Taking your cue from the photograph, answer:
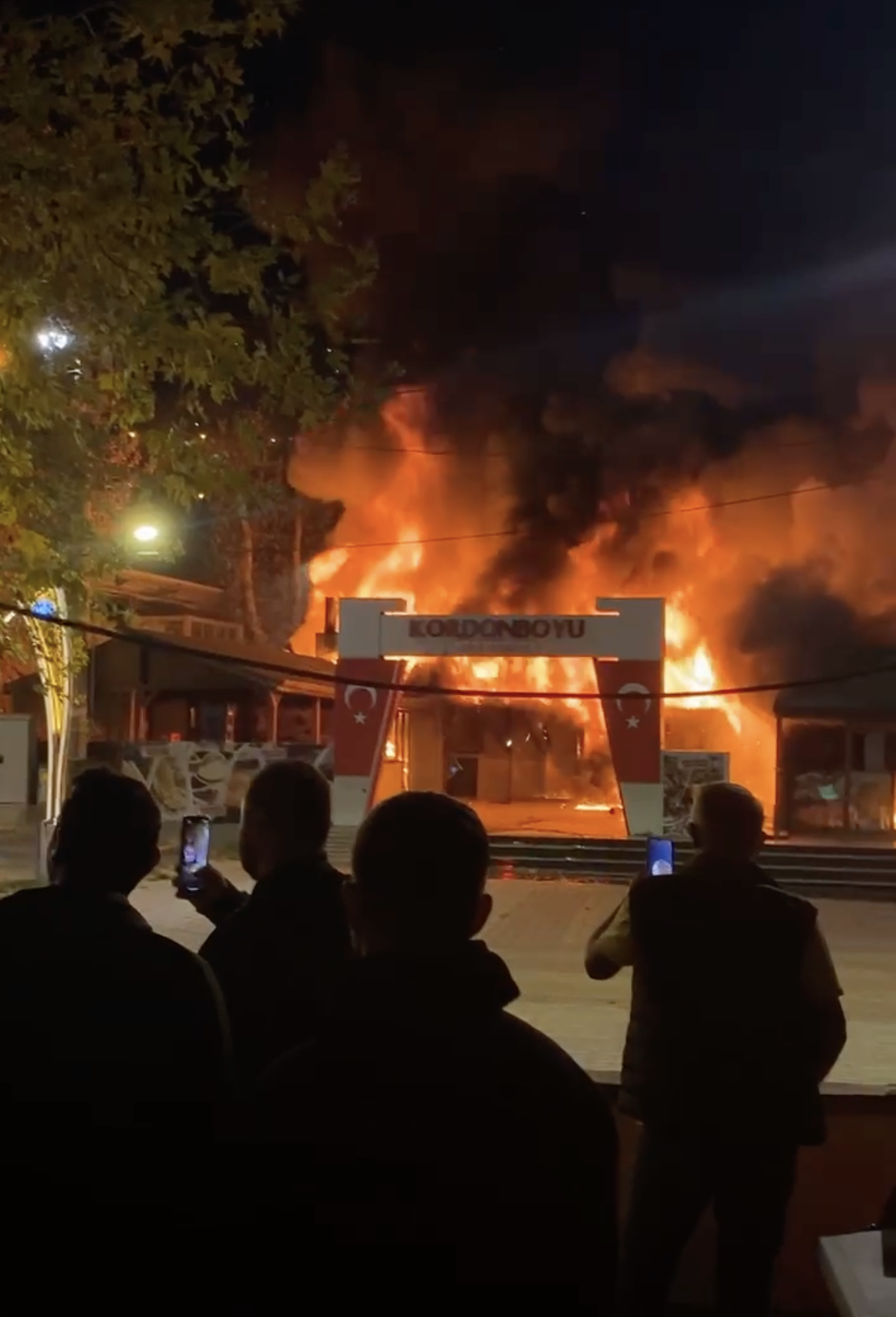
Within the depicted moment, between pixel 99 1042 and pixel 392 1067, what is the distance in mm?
693

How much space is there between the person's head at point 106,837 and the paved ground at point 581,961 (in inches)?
175

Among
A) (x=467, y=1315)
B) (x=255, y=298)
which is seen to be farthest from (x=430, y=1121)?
(x=255, y=298)

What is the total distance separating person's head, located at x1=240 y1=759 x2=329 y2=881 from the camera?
3.06 metres

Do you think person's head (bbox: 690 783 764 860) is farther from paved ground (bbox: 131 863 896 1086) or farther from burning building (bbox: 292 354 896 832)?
burning building (bbox: 292 354 896 832)

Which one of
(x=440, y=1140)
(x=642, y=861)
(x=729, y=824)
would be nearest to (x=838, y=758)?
(x=642, y=861)

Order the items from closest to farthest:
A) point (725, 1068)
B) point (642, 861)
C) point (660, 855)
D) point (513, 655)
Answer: point (725, 1068) < point (660, 855) < point (642, 861) < point (513, 655)

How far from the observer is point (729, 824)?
11.2 ft

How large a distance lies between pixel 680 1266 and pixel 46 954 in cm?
285

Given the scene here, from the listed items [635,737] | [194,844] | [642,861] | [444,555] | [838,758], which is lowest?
[642,861]

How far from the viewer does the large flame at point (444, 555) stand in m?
34.2

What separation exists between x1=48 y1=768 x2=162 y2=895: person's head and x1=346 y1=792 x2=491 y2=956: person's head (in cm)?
73

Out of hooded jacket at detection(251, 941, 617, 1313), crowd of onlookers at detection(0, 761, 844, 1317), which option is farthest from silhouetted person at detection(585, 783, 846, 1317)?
hooded jacket at detection(251, 941, 617, 1313)

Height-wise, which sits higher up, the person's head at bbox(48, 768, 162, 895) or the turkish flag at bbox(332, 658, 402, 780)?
the turkish flag at bbox(332, 658, 402, 780)

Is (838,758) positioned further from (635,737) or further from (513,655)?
(513,655)
